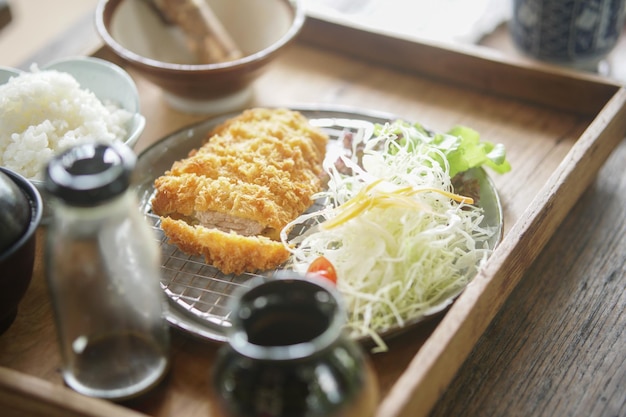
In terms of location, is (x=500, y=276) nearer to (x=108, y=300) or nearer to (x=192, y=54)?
(x=108, y=300)

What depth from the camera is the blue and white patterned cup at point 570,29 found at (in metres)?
2.46

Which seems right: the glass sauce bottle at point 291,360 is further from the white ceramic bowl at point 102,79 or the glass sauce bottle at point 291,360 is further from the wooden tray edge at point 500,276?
the white ceramic bowl at point 102,79

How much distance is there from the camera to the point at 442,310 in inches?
63.0

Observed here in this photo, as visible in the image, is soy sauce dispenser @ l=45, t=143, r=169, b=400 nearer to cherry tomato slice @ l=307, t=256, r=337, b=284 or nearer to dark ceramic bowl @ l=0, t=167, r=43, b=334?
dark ceramic bowl @ l=0, t=167, r=43, b=334

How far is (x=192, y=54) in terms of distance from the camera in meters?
2.52

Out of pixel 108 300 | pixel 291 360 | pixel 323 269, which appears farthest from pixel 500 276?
pixel 108 300

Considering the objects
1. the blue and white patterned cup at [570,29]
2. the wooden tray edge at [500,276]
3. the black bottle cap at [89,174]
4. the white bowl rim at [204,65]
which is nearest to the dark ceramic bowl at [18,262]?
the black bottle cap at [89,174]

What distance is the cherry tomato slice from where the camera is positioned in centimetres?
166

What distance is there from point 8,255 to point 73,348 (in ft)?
0.76

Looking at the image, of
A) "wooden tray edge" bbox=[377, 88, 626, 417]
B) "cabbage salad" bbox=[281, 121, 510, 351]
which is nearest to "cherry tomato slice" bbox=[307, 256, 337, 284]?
"cabbage salad" bbox=[281, 121, 510, 351]

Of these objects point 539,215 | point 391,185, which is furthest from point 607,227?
point 391,185

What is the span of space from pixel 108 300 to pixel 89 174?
27 centimetres

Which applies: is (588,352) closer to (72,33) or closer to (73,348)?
(73,348)

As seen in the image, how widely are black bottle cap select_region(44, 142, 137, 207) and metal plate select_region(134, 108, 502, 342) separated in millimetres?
467
